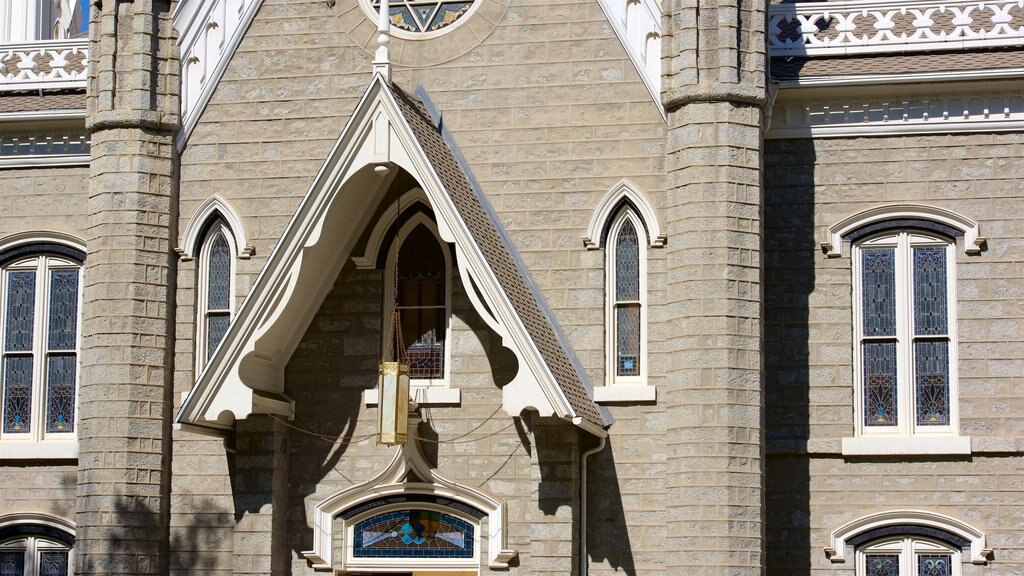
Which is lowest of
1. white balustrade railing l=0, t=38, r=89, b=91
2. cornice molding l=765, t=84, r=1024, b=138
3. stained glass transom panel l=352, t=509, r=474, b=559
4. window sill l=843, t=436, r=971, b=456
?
stained glass transom panel l=352, t=509, r=474, b=559

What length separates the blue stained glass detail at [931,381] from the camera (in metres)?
18.8

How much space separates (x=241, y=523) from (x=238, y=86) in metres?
4.95

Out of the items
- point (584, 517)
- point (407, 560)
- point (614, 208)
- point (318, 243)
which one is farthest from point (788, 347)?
point (318, 243)

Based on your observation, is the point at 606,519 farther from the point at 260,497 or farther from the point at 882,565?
the point at 260,497

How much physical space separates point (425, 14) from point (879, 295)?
6.00 m

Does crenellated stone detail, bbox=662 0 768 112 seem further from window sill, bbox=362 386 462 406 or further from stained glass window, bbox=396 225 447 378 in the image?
window sill, bbox=362 386 462 406

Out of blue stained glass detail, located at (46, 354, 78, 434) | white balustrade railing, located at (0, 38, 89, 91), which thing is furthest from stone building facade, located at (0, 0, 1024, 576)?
white balustrade railing, located at (0, 38, 89, 91)

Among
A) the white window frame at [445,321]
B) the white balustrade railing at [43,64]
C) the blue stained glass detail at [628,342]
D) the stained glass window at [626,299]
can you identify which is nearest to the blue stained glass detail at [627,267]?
the stained glass window at [626,299]

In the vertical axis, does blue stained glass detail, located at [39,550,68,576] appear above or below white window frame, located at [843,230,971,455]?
below

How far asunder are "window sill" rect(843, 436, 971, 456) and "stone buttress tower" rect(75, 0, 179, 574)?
295 inches

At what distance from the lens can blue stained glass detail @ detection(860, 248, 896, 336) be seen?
19.1 meters

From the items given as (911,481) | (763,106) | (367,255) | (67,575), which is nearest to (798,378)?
(911,481)

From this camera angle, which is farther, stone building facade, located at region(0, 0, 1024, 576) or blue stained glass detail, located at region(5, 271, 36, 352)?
blue stained glass detail, located at region(5, 271, 36, 352)

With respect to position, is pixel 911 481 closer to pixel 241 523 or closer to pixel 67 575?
pixel 241 523
